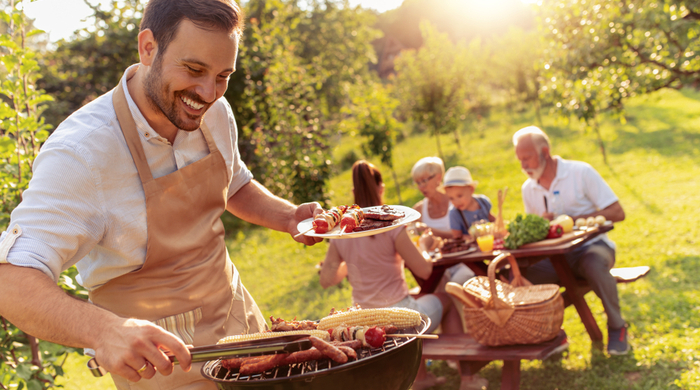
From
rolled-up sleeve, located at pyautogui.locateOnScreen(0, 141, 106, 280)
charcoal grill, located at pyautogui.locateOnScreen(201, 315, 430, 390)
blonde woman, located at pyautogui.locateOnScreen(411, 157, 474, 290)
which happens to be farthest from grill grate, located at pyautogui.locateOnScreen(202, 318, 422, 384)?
blonde woman, located at pyautogui.locateOnScreen(411, 157, 474, 290)

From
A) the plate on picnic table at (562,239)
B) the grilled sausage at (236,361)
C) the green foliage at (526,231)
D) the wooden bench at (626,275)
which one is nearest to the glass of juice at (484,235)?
the green foliage at (526,231)

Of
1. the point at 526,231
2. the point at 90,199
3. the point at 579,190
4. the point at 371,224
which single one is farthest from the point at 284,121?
the point at 90,199

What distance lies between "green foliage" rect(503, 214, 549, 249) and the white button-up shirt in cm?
323

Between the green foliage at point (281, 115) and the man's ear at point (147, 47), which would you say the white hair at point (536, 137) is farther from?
the green foliage at point (281, 115)

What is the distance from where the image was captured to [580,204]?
5.11 m

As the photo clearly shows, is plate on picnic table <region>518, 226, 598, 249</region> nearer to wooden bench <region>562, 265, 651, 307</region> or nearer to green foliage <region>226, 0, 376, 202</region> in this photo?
wooden bench <region>562, 265, 651, 307</region>

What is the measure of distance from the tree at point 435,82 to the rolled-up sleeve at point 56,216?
16677 millimetres

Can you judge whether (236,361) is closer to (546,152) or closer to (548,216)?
(548,216)

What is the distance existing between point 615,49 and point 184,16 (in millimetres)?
6272

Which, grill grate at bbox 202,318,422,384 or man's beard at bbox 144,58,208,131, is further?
man's beard at bbox 144,58,208,131

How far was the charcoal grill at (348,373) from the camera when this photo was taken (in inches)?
63.1

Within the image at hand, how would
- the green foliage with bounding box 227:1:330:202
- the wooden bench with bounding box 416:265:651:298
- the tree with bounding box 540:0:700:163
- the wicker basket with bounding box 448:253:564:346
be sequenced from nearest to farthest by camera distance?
1. the wicker basket with bounding box 448:253:564:346
2. the wooden bench with bounding box 416:265:651:298
3. the tree with bounding box 540:0:700:163
4. the green foliage with bounding box 227:1:330:202

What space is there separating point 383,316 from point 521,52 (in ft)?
86.9

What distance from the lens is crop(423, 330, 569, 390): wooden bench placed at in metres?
3.76
